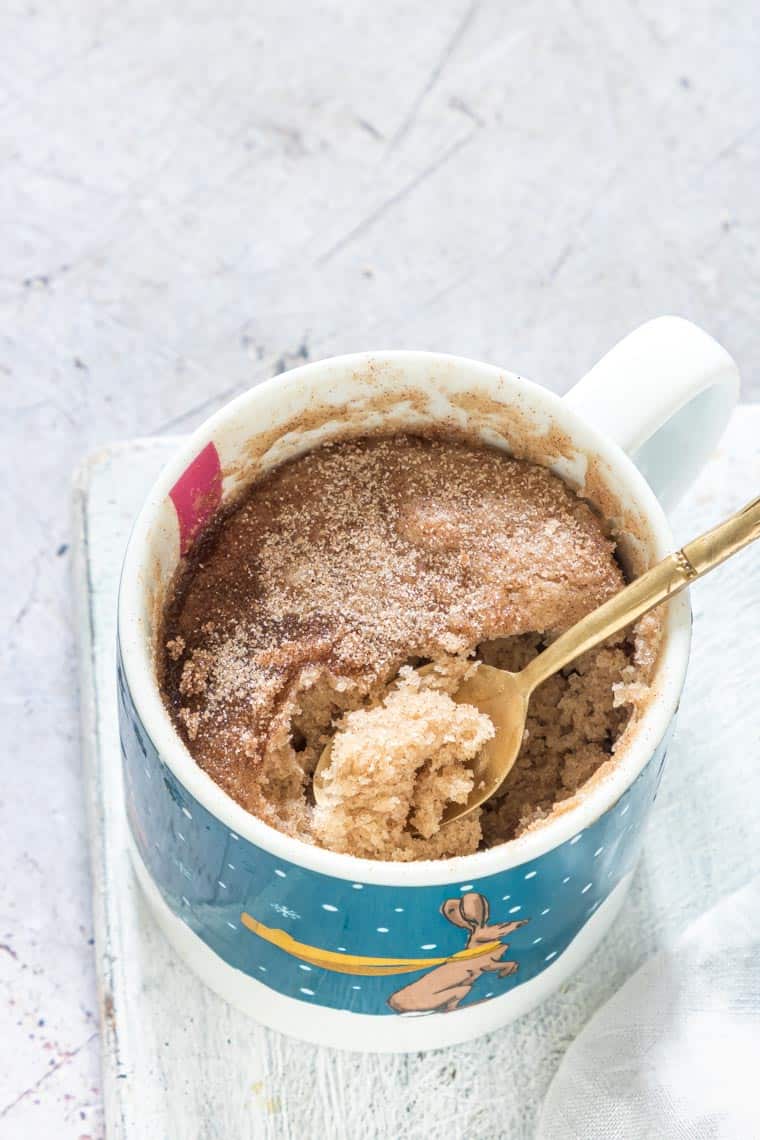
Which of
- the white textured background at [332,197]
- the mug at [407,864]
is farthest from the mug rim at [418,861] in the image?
the white textured background at [332,197]

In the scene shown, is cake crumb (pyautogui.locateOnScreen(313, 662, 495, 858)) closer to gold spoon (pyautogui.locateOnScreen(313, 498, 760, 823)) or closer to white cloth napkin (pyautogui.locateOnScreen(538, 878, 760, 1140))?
gold spoon (pyautogui.locateOnScreen(313, 498, 760, 823))

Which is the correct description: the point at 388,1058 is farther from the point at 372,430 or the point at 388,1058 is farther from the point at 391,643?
the point at 372,430

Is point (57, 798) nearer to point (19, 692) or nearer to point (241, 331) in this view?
point (19, 692)

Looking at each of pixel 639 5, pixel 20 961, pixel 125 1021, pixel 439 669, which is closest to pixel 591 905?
pixel 439 669

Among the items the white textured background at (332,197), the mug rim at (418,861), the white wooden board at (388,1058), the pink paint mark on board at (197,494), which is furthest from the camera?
the white textured background at (332,197)

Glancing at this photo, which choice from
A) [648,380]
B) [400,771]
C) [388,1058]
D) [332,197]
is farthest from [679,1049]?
[332,197]

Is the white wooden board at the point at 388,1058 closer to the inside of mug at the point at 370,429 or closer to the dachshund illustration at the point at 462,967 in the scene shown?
the dachshund illustration at the point at 462,967
